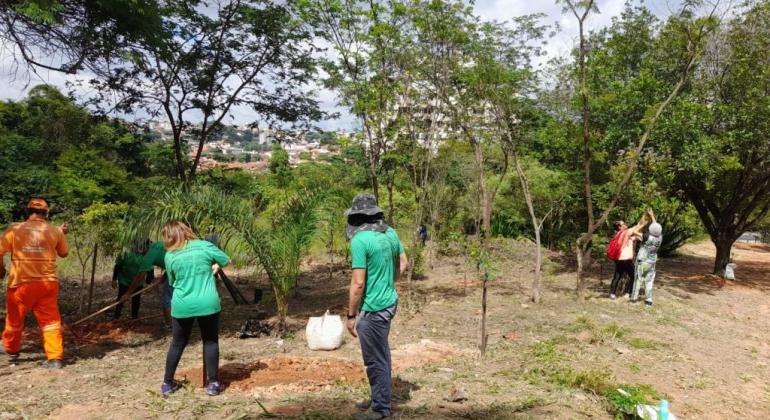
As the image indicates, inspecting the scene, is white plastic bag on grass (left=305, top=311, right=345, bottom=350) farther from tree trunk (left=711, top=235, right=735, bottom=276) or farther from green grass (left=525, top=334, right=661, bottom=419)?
tree trunk (left=711, top=235, right=735, bottom=276)

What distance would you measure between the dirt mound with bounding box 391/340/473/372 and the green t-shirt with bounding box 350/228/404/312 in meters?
1.86

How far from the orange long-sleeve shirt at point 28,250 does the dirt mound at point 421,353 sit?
11.7 feet

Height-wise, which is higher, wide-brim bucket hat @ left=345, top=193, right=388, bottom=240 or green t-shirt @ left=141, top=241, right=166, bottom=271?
wide-brim bucket hat @ left=345, top=193, right=388, bottom=240

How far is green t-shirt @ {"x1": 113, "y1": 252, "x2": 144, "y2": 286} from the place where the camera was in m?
6.58


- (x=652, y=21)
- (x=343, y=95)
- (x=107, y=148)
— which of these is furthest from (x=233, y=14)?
(x=107, y=148)

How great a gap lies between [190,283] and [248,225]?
7.48ft

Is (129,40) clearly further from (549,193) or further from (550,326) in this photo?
(549,193)

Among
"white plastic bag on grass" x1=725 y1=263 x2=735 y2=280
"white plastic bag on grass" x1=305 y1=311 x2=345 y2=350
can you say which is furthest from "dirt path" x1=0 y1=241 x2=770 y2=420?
"white plastic bag on grass" x1=725 y1=263 x2=735 y2=280

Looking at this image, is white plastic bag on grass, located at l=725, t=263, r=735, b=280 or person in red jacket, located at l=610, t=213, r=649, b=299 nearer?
person in red jacket, located at l=610, t=213, r=649, b=299

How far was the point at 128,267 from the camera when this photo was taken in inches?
263

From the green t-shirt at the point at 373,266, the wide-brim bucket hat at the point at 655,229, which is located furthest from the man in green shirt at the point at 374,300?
the wide-brim bucket hat at the point at 655,229

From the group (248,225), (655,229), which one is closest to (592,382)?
(248,225)

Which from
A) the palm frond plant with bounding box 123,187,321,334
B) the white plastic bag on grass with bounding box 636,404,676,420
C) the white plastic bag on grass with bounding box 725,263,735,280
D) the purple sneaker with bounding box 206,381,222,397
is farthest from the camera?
the white plastic bag on grass with bounding box 725,263,735,280

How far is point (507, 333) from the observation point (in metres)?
6.88
